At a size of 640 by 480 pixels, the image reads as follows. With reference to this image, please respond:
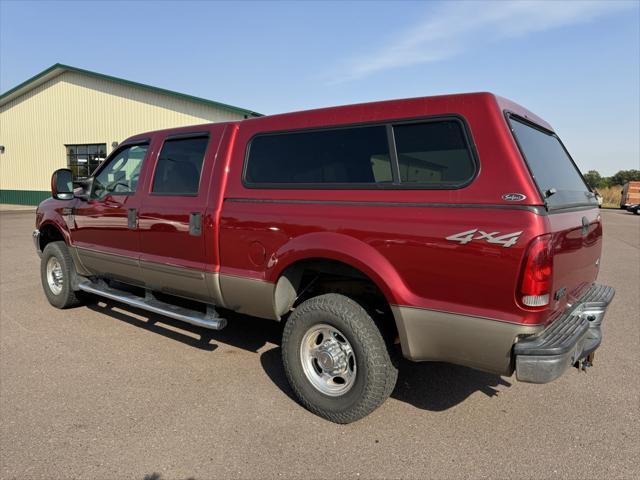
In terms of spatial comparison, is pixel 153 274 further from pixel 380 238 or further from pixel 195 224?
pixel 380 238

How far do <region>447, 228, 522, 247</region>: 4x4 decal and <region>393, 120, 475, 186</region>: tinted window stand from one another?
1.03 feet

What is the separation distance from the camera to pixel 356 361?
9.52ft

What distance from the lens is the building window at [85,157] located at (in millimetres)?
23203

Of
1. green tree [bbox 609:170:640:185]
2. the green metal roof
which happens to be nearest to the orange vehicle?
the green metal roof

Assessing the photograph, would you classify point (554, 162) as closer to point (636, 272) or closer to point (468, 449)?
point (468, 449)

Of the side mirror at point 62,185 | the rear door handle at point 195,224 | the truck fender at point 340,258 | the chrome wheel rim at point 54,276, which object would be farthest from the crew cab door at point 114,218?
the truck fender at point 340,258

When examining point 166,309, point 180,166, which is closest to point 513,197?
point 180,166

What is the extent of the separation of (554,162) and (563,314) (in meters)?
1.11

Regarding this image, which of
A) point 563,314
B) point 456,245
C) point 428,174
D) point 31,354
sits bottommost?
point 31,354

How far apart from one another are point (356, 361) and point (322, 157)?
1428mm


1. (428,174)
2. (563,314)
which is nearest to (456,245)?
(428,174)

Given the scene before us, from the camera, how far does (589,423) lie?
3.04m

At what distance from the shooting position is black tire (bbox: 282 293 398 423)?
2.84 metres

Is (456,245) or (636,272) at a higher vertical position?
(456,245)
